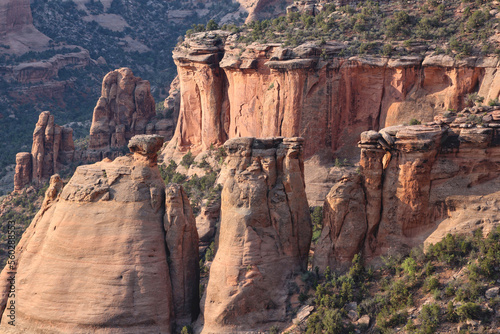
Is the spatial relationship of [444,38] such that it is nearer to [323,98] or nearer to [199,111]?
[323,98]

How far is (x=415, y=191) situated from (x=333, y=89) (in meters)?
24.8

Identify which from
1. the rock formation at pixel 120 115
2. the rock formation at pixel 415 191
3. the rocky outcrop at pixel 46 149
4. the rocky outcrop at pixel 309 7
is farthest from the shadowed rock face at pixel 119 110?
the rock formation at pixel 415 191

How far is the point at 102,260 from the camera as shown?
1328 inches

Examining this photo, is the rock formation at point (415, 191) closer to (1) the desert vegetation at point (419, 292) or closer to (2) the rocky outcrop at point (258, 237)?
(1) the desert vegetation at point (419, 292)

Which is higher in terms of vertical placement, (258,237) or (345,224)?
(345,224)

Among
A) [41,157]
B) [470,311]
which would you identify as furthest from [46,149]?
[470,311]

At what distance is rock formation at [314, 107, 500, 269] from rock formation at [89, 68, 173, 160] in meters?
45.8

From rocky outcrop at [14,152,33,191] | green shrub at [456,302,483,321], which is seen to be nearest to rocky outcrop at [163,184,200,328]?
green shrub at [456,302,483,321]

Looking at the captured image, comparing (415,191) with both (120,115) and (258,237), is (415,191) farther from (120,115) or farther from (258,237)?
(120,115)

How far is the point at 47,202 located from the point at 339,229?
15579mm

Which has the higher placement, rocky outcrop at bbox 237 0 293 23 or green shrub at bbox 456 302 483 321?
rocky outcrop at bbox 237 0 293 23

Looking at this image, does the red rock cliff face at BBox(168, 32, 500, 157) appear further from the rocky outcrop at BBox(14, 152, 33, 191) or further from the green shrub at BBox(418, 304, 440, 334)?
the green shrub at BBox(418, 304, 440, 334)

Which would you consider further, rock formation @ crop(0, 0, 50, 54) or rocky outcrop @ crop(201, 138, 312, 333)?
rock formation @ crop(0, 0, 50, 54)

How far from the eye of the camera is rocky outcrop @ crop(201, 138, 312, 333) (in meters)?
33.9
